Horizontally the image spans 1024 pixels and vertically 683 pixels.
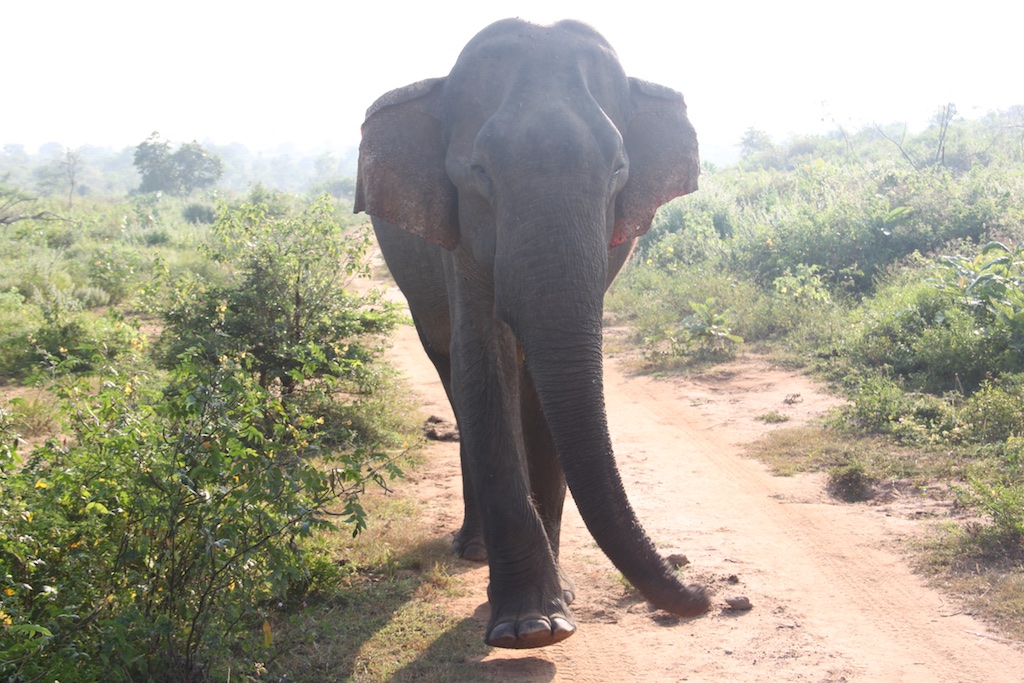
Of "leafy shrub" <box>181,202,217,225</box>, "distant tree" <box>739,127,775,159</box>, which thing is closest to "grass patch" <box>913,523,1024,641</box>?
"leafy shrub" <box>181,202,217,225</box>

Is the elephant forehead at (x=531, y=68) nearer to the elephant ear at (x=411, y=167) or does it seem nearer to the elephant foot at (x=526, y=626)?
the elephant ear at (x=411, y=167)

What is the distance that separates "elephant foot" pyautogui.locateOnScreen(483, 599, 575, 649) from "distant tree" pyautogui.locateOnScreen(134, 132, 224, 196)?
49.6 meters

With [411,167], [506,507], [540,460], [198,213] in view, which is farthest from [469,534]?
[198,213]

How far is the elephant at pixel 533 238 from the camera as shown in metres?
3.76

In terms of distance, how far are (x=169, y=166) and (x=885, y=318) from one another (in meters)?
46.7

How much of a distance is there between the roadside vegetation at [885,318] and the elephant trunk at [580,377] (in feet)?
6.65

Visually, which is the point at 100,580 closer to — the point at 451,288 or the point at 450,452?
the point at 451,288

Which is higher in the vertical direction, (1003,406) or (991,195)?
(991,195)

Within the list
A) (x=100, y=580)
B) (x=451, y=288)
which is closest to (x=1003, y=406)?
(x=451, y=288)

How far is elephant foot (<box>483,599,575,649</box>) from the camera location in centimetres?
413

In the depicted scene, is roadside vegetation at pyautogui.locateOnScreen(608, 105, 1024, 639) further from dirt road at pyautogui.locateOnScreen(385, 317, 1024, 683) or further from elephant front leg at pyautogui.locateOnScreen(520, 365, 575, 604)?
elephant front leg at pyautogui.locateOnScreen(520, 365, 575, 604)

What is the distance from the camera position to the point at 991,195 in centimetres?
1316

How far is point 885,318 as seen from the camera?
9711 millimetres

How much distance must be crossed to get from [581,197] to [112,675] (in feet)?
8.18
